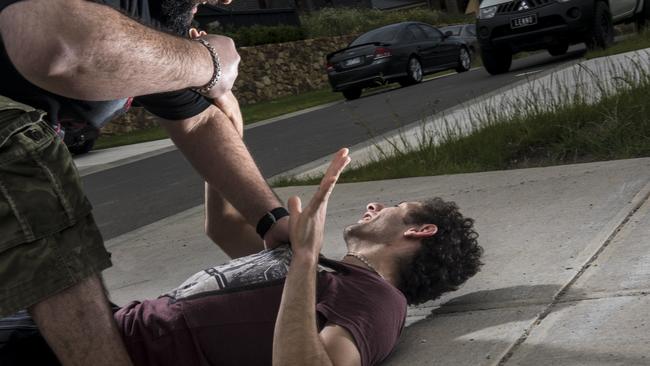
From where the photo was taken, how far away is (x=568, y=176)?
5848 mm

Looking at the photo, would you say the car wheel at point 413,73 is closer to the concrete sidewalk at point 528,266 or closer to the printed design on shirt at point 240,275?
the concrete sidewalk at point 528,266

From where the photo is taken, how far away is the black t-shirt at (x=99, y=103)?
274 centimetres

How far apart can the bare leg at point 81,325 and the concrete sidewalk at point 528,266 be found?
1.07 metres

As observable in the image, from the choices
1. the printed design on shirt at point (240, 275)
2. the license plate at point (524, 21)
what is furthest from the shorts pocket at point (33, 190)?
the license plate at point (524, 21)

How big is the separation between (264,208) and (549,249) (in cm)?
146

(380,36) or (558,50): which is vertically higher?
(380,36)

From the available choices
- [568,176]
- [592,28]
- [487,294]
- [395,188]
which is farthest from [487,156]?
[592,28]

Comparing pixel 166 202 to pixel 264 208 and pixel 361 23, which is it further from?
pixel 361 23

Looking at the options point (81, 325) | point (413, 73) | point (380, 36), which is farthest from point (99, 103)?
point (380, 36)

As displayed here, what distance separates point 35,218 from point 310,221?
68 cm

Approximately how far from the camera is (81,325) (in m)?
2.66

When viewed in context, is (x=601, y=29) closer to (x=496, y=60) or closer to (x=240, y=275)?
(x=496, y=60)

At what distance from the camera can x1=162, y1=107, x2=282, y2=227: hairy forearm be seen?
3486 millimetres

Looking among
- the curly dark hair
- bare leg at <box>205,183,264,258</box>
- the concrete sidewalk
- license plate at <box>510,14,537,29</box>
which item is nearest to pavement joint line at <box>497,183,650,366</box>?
the concrete sidewalk
